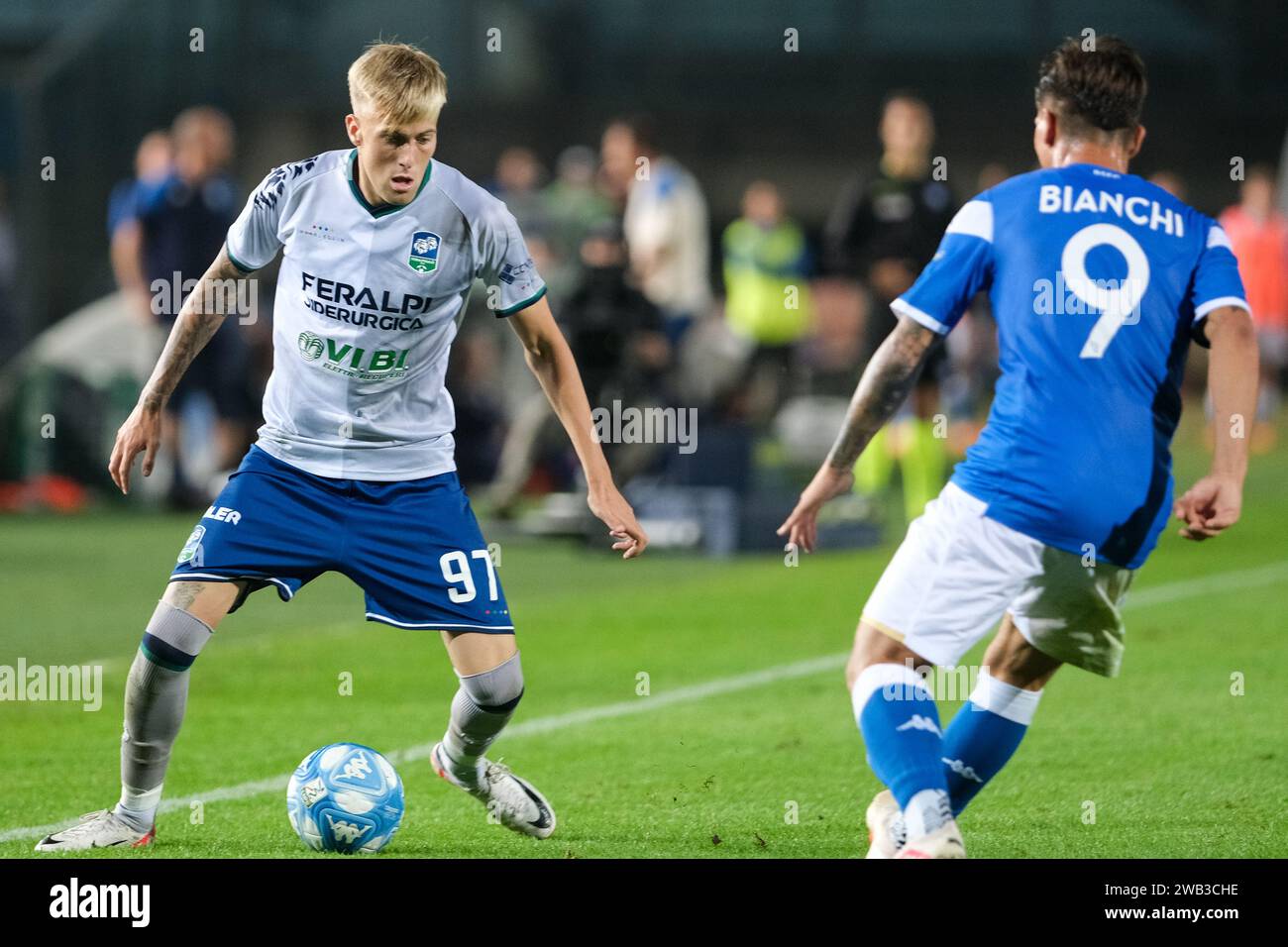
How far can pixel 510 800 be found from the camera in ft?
18.9

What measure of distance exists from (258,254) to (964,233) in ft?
6.37

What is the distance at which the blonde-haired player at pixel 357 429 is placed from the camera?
5.36 m

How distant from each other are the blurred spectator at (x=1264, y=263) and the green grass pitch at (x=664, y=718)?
8.32 meters

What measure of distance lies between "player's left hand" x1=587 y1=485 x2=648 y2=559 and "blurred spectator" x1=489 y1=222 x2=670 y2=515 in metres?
7.52

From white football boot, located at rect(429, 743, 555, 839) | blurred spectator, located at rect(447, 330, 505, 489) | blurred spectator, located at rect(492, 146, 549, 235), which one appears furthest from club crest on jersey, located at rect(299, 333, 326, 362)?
blurred spectator, located at rect(447, 330, 505, 489)

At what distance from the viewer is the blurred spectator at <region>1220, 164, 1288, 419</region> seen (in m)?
20.3

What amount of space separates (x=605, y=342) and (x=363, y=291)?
25.8 ft

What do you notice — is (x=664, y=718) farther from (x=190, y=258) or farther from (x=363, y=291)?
(x=190, y=258)

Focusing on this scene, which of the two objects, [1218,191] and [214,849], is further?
[1218,191]

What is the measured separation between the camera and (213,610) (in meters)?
5.31
